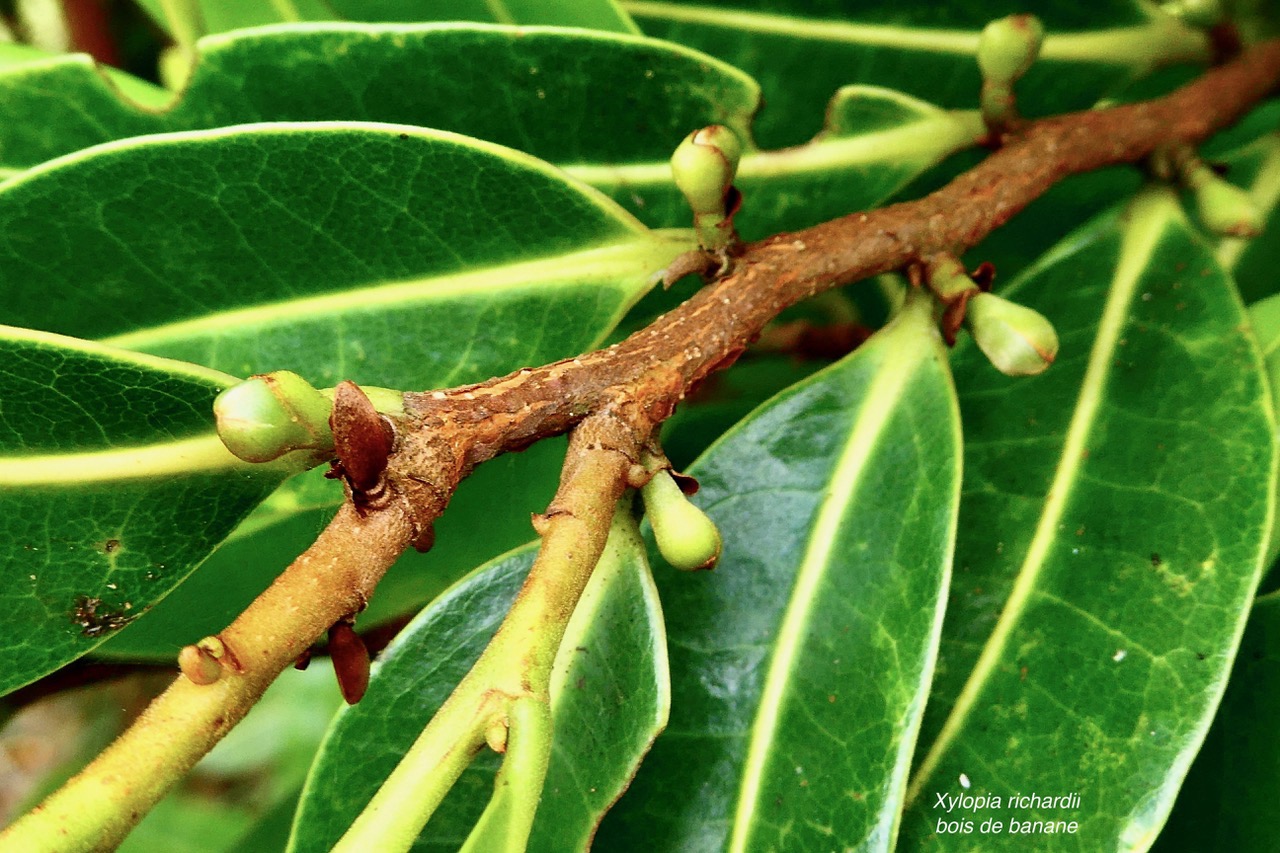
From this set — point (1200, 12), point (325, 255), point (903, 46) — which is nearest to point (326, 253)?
point (325, 255)

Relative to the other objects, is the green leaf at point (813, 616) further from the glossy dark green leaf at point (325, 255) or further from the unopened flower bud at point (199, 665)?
the unopened flower bud at point (199, 665)

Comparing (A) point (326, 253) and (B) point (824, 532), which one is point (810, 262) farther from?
(A) point (326, 253)

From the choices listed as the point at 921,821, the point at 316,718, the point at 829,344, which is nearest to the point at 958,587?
the point at 921,821

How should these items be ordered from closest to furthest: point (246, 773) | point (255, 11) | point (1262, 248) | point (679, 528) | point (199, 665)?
point (199, 665)
point (679, 528)
point (255, 11)
point (1262, 248)
point (246, 773)

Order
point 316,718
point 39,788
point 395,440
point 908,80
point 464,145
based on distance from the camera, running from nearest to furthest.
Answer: point 395,440 < point 464,145 < point 908,80 < point 39,788 < point 316,718

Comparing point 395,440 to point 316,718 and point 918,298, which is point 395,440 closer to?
point 918,298

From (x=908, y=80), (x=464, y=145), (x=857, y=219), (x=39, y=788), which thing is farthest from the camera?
(x=39, y=788)

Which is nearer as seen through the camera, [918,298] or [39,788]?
[918,298]
